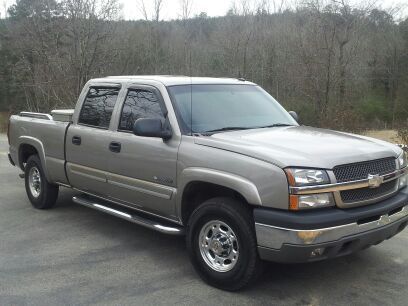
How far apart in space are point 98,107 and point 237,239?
8.99 ft

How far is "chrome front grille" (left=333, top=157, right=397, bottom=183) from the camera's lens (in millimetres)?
3906

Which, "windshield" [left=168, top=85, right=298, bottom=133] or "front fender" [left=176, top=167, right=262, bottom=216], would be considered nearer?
"front fender" [left=176, top=167, right=262, bottom=216]

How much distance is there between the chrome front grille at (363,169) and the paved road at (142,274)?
1005 mm

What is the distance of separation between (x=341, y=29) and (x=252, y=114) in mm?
25819

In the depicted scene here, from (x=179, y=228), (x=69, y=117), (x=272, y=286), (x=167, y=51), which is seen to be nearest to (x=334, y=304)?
(x=272, y=286)

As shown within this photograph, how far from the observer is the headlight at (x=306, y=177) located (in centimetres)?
375

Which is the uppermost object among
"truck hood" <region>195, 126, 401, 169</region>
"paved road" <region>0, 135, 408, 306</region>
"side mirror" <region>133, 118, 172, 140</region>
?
"side mirror" <region>133, 118, 172, 140</region>

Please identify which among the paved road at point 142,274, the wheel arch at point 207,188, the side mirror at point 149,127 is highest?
the side mirror at point 149,127

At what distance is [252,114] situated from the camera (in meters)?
5.29

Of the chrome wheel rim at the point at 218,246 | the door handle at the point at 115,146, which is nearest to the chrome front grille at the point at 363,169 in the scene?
the chrome wheel rim at the point at 218,246

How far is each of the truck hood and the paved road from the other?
1.14 meters

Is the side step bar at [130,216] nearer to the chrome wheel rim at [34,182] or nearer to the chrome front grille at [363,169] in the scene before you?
the chrome wheel rim at [34,182]

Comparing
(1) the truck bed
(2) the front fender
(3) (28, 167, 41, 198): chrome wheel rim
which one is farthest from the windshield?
(3) (28, 167, 41, 198): chrome wheel rim

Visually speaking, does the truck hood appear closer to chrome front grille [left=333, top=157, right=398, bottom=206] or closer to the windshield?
chrome front grille [left=333, top=157, right=398, bottom=206]
